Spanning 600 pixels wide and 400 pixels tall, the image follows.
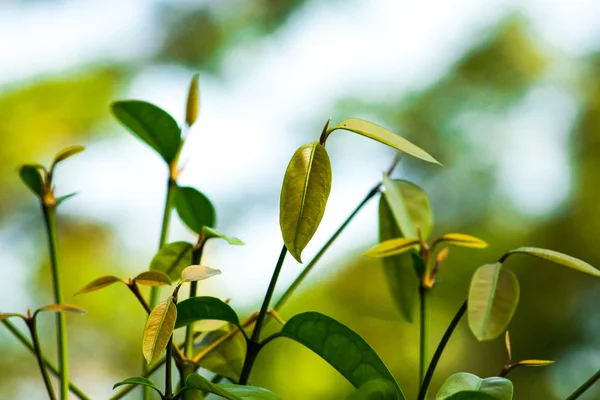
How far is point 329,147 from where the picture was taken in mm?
2854

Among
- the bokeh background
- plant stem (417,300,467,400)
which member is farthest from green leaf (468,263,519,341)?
the bokeh background

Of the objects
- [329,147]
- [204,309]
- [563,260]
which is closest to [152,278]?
[204,309]

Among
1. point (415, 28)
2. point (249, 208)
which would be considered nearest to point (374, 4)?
point (415, 28)

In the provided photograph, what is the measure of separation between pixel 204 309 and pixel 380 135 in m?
0.08

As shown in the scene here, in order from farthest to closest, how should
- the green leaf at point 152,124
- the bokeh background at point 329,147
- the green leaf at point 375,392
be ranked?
the bokeh background at point 329,147 < the green leaf at point 152,124 < the green leaf at point 375,392

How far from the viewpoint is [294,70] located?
3.35 metres

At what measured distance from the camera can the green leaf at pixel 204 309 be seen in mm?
213

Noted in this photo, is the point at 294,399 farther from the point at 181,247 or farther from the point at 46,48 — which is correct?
the point at 46,48

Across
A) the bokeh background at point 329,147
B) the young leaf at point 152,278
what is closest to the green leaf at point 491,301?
the young leaf at point 152,278

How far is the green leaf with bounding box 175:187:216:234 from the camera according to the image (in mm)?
323

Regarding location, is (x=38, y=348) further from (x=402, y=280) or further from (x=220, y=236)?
(x=402, y=280)

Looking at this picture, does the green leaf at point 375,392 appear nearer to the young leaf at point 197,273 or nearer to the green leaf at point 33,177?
the young leaf at point 197,273

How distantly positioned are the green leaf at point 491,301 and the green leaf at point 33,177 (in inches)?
7.9

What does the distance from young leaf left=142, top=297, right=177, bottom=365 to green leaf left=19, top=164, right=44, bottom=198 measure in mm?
129
